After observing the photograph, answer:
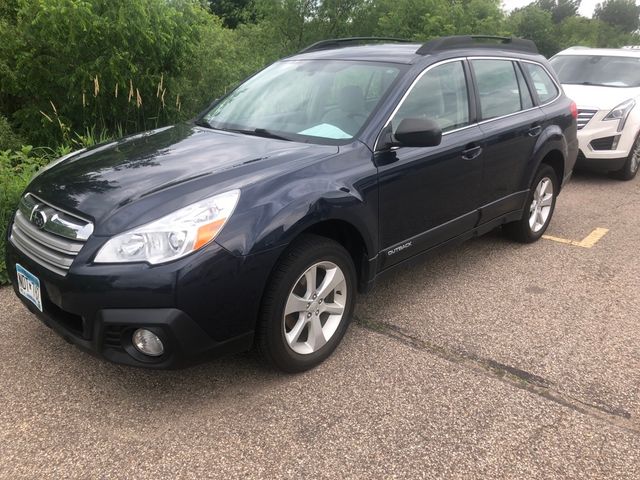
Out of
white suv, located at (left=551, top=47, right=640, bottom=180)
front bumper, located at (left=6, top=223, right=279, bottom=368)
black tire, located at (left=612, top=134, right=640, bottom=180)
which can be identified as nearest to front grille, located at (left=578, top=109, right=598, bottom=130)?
white suv, located at (left=551, top=47, right=640, bottom=180)

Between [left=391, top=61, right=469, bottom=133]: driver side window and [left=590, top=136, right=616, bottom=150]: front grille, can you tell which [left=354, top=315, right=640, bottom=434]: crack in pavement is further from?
[left=590, top=136, right=616, bottom=150]: front grille

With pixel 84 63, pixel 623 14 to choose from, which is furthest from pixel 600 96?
pixel 623 14

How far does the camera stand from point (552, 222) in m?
5.74

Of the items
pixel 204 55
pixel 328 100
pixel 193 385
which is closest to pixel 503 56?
pixel 328 100

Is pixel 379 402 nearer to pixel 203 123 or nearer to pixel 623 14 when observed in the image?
pixel 203 123

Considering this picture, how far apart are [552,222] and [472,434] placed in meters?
3.76

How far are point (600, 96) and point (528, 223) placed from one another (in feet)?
11.6

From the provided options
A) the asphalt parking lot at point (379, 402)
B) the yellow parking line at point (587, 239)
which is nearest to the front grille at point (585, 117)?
the yellow parking line at point (587, 239)

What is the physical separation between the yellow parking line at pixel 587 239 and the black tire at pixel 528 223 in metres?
0.20

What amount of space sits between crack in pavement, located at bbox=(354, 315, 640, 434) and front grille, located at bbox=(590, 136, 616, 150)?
194 inches

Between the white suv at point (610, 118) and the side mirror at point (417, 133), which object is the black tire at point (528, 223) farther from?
the white suv at point (610, 118)

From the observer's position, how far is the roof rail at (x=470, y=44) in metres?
3.72

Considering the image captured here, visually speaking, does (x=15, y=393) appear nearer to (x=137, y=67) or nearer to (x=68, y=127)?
(x=68, y=127)

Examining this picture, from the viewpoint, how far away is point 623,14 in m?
55.0
